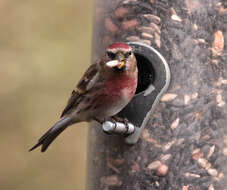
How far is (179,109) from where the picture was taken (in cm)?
532

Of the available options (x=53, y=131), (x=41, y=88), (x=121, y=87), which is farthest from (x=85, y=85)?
(x=41, y=88)

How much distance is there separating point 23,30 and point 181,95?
5.08 meters

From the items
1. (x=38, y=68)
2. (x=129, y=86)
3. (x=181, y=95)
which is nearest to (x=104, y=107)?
(x=129, y=86)

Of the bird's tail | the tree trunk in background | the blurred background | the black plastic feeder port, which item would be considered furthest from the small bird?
the blurred background

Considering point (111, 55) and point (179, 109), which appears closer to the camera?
point (111, 55)

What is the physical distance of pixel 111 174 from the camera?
5.39 meters

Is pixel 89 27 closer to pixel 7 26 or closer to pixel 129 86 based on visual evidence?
pixel 7 26

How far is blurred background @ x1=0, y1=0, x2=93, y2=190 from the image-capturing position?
30.7 feet

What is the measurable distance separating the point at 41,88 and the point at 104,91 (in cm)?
426

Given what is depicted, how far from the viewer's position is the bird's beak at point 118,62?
519cm

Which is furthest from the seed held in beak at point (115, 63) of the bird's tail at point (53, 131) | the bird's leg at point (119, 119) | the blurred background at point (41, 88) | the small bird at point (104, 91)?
the blurred background at point (41, 88)

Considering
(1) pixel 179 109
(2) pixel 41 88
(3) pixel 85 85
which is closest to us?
(1) pixel 179 109

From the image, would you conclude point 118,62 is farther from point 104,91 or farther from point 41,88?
point 41,88

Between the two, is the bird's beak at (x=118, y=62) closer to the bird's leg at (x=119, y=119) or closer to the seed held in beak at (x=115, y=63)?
the seed held in beak at (x=115, y=63)
